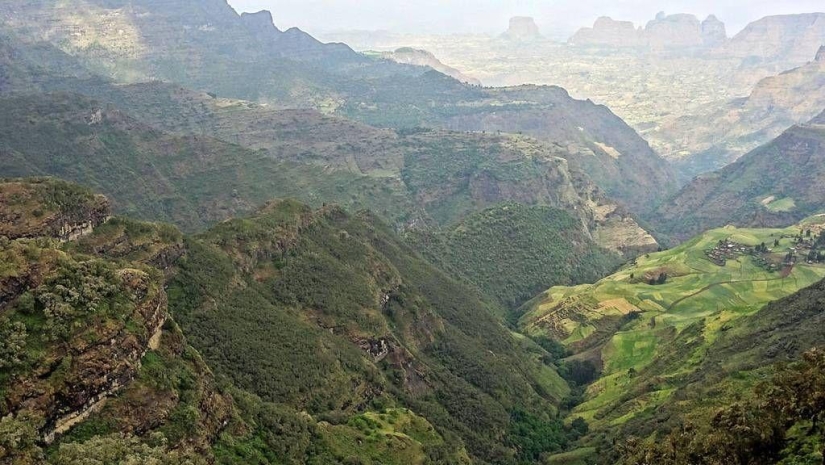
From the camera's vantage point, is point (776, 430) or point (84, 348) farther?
point (84, 348)

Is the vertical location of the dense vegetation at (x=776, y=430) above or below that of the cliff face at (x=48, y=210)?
below

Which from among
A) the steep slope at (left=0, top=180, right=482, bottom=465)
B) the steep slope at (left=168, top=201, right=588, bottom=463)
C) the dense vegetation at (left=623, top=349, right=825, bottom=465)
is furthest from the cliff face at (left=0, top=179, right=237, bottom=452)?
the dense vegetation at (left=623, top=349, right=825, bottom=465)

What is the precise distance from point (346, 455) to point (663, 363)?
10111cm

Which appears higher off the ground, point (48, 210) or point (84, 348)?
point (48, 210)

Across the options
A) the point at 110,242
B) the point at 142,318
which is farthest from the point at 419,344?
the point at 142,318

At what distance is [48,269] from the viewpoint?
71.8m

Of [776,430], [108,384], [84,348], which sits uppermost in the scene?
[84,348]

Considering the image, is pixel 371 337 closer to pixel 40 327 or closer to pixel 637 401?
pixel 637 401

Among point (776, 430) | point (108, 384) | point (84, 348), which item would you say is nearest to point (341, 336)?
point (108, 384)

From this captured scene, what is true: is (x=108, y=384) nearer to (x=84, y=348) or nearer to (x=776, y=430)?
(x=84, y=348)

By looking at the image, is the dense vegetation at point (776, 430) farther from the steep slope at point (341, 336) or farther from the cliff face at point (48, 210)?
the cliff face at point (48, 210)

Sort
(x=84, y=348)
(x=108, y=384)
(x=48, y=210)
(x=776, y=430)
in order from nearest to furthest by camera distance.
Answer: (x=776, y=430)
(x=84, y=348)
(x=108, y=384)
(x=48, y=210)

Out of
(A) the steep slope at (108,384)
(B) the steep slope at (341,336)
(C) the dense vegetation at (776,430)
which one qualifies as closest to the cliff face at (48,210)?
(B) the steep slope at (341,336)

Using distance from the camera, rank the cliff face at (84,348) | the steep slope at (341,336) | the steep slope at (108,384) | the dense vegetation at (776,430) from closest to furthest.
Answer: the steep slope at (108,384) → the cliff face at (84,348) → the dense vegetation at (776,430) → the steep slope at (341,336)
